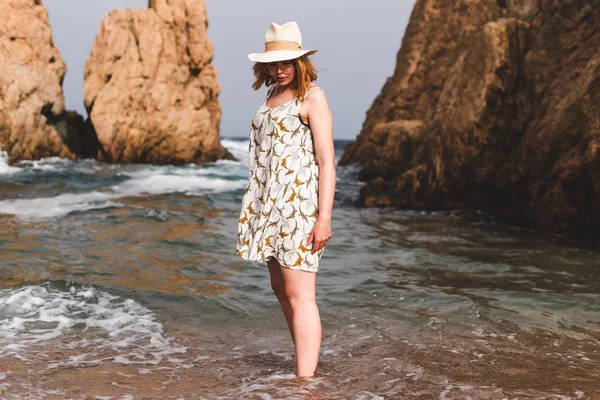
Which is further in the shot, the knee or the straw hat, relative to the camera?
the knee

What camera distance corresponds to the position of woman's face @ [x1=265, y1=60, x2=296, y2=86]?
3.98 metres

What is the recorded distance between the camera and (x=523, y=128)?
14.6 meters

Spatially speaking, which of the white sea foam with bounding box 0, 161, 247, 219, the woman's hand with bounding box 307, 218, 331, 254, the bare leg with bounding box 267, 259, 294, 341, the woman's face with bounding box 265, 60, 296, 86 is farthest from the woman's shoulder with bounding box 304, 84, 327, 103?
the white sea foam with bounding box 0, 161, 247, 219

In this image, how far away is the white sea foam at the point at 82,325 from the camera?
194 inches

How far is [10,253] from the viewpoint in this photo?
8.63m

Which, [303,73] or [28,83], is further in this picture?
[28,83]

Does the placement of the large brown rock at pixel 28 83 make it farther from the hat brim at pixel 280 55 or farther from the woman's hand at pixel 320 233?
the woman's hand at pixel 320 233

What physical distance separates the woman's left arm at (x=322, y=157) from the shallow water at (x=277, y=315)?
99cm

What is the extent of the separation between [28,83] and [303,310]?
96.1 ft

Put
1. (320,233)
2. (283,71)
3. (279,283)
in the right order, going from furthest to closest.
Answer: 1. (279,283)
2. (283,71)
3. (320,233)

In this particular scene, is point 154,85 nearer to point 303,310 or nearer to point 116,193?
point 116,193

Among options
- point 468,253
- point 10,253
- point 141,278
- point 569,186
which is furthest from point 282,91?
point 569,186

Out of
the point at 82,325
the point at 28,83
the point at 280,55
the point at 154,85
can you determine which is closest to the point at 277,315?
the point at 82,325

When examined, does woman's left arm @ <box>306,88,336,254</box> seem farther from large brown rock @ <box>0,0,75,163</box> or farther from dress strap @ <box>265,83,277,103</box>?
large brown rock @ <box>0,0,75,163</box>
